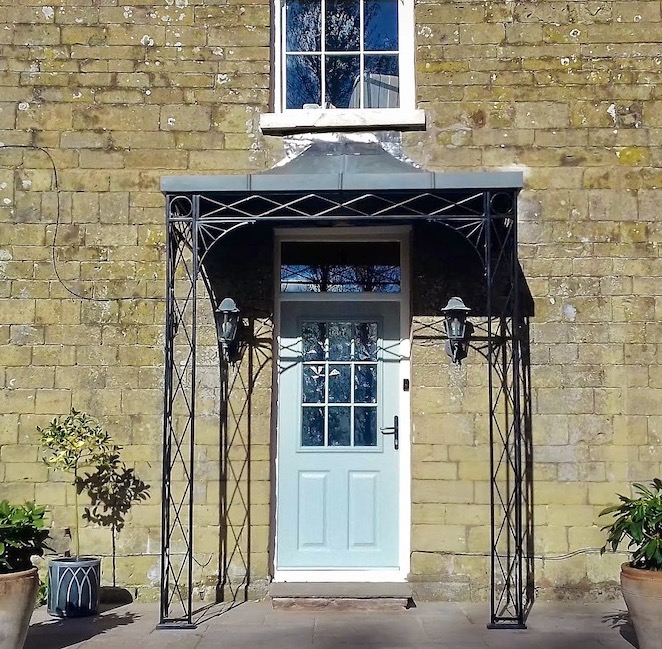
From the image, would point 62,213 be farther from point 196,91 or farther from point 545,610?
point 545,610

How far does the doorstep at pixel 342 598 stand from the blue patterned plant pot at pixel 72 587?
1.28m

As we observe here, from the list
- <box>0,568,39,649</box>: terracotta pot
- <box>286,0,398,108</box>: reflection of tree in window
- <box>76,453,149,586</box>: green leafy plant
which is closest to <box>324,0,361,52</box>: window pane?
<box>286,0,398,108</box>: reflection of tree in window

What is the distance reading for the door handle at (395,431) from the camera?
22.1ft

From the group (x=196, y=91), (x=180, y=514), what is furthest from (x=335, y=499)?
(x=196, y=91)

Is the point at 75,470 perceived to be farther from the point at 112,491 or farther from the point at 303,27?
the point at 303,27

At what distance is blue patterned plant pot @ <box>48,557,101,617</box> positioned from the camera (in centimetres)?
598

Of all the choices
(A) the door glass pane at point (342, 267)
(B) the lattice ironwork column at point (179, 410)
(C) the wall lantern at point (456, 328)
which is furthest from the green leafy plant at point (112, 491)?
(C) the wall lantern at point (456, 328)

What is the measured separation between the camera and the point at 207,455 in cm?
655

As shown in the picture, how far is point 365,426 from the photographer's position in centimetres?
680

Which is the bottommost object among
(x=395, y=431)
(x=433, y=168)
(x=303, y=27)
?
(x=395, y=431)

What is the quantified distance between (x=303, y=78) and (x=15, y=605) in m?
4.48

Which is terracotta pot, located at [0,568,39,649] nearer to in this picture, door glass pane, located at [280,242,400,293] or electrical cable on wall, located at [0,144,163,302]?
electrical cable on wall, located at [0,144,163,302]

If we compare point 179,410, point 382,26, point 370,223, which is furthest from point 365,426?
point 382,26

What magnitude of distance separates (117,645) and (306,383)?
241 centimetres
